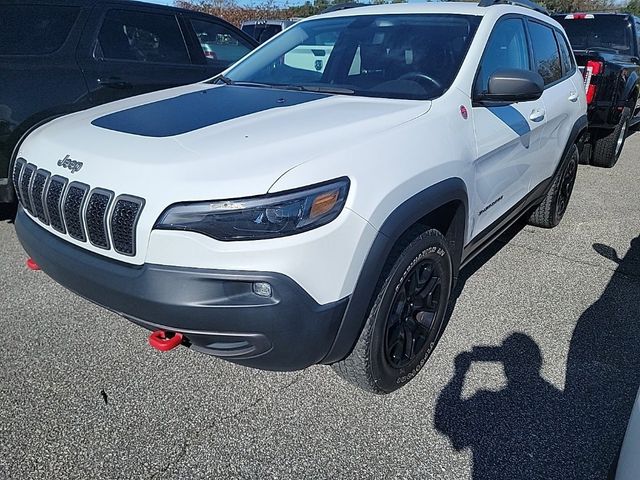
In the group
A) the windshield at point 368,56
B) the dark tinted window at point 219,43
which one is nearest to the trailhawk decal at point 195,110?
the windshield at point 368,56

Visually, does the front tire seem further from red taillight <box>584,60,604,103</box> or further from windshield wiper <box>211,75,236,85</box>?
red taillight <box>584,60,604,103</box>

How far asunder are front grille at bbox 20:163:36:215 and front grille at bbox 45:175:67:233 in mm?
226

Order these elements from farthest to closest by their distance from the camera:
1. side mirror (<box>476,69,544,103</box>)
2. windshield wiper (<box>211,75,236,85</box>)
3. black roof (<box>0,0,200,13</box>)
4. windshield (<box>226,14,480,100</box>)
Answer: black roof (<box>0,0,200,13</box>), windshield wiper (<box>211,75,236,85</box>), windshield (<box>226,14,480,100</box>), side mirror (<box>476,69,544,103</box>)

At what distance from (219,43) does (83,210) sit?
4.21m

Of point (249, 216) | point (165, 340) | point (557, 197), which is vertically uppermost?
point (249, 216)

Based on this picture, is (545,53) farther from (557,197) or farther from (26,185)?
(26,185)

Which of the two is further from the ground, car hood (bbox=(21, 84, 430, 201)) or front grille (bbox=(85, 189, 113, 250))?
car hood (bbox=(21, 84, 430, 201))

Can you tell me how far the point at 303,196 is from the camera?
5.66ft

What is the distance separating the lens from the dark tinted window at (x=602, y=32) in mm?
7344

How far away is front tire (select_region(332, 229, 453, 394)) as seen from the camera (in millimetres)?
2102

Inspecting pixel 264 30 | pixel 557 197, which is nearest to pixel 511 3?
pixel 557 197

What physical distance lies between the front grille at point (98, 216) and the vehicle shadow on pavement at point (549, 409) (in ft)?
5.30

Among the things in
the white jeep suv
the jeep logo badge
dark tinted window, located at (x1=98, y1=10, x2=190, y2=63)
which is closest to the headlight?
the white jeep suv

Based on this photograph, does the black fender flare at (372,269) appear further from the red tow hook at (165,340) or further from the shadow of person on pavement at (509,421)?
the shadow of person on pavement at (509,421)
